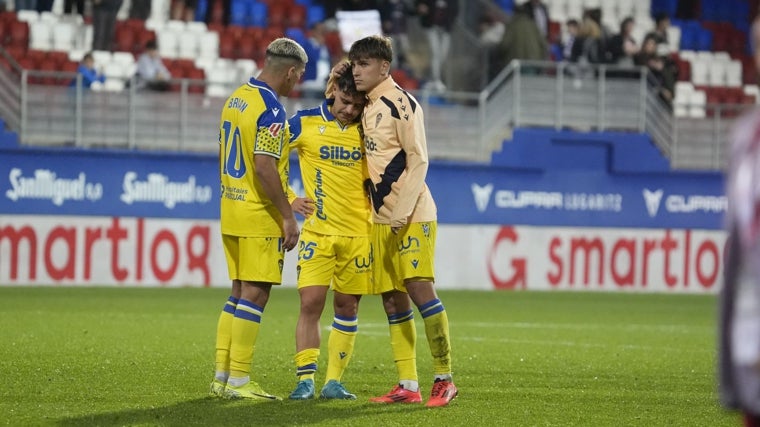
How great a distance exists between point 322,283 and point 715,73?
1998 centimetres

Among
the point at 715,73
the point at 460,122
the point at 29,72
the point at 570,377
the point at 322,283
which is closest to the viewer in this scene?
the point at 322,283

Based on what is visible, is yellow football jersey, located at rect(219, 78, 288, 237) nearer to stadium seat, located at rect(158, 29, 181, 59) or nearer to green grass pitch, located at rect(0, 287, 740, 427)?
green grass pitch, located at rect(0, 287, 740, 427)

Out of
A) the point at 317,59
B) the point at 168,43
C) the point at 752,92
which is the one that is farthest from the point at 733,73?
the point at 168,43

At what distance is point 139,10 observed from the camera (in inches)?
870

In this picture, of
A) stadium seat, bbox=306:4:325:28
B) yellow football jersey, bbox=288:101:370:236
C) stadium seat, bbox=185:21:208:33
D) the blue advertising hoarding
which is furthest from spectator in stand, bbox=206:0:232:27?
yellow football jersey, bbox=288:101:370:236

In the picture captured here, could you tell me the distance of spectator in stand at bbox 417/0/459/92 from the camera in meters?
22.3

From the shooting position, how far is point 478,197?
21703mm

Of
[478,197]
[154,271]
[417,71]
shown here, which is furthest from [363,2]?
[154,271]

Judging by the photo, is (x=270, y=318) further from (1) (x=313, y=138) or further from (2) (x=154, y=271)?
(1) (x=313, y=138)

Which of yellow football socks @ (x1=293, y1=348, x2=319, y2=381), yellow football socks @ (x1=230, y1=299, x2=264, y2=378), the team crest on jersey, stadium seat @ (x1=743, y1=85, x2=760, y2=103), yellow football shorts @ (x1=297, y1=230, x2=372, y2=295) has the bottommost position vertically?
yellow football socks @ (x1=293, y1=348, x2=319, y2=381)

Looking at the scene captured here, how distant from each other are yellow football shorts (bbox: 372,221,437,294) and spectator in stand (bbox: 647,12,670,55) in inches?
683

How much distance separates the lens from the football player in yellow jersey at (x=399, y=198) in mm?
7566

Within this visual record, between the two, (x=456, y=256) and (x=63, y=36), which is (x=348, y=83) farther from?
(x=63, y=36)

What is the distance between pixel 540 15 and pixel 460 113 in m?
3.46
